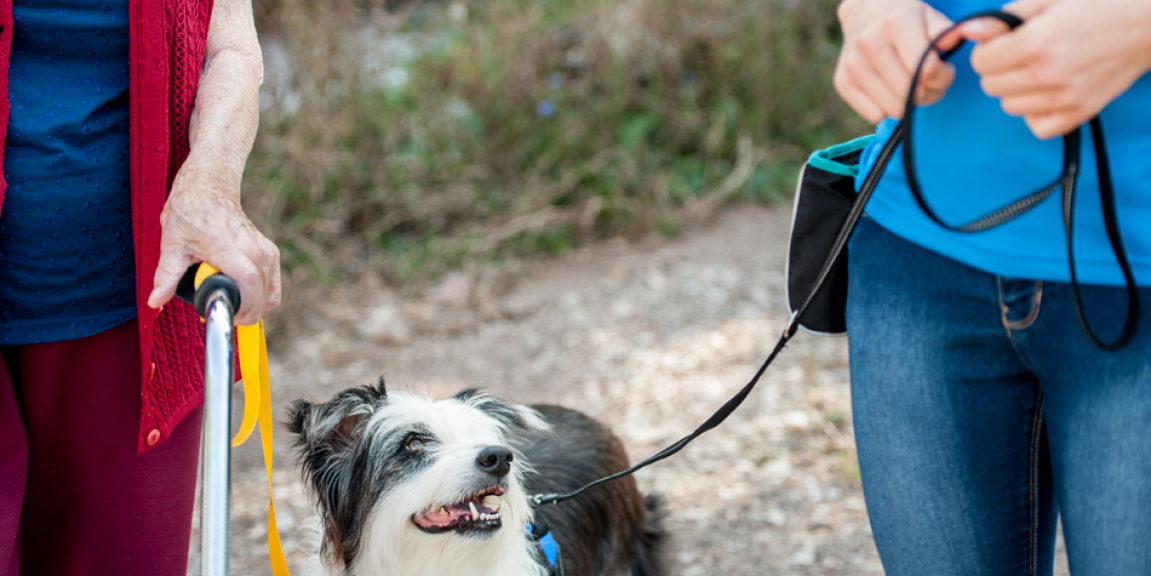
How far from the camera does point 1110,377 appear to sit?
1117 millimetres

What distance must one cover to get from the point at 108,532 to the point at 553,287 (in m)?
3.86

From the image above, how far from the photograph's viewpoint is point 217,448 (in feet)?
3.64

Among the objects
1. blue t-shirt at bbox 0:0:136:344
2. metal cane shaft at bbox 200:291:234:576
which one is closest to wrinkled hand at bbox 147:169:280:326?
metal cane shaft at bbox 200:291:234:576

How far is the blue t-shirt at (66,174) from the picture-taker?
1.36 metres

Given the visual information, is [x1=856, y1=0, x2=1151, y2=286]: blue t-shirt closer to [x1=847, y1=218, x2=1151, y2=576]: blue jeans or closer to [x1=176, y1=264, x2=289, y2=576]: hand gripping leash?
[x1=847, y1=218, x2=1151, y2=576]: blue jeans

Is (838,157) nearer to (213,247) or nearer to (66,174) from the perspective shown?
(213,247)

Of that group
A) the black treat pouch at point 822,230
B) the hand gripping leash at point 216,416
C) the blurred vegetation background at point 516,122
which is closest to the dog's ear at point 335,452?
the hand gripping leash at point 216,416

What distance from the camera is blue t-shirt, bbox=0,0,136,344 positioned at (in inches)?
53.5

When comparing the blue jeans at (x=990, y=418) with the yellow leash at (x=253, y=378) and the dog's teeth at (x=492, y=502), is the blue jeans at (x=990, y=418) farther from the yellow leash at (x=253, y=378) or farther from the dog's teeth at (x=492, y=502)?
the yellow leash at (x=253, y=378)

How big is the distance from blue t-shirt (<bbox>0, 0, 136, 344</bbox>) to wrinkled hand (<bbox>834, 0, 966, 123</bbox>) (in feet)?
3.71

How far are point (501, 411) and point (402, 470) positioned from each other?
0.34 metres

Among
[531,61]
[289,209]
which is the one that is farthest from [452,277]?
[531,61]

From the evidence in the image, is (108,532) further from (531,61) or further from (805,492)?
(531,61)

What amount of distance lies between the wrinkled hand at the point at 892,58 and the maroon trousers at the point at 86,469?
1.27 metres
